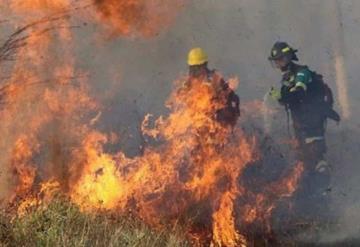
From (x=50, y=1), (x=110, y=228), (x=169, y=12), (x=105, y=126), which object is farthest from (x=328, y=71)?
(x=110, y=228)

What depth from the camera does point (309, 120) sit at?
34.6 feet

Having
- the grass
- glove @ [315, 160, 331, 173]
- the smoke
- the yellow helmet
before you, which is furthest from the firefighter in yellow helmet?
the grass

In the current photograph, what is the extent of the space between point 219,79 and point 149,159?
1671 millimetres

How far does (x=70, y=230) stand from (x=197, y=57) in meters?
5.35

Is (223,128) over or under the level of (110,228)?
over

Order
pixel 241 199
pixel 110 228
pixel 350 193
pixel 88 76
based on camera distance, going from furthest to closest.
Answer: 1. pixel 88 76
2. pixel 350 193
3. pixel 241 199
4. pixel 110 228

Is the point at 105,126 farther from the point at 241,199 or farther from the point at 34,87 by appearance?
the point at 241,199

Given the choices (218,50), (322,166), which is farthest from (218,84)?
(322,166)

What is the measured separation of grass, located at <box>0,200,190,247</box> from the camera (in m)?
6.27

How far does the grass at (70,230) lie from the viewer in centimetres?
627

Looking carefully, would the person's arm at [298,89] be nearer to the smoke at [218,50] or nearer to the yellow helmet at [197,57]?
the smoke at [218,50]

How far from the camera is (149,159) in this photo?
35.2 feet

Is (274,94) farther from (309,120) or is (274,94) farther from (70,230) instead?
(70,230)

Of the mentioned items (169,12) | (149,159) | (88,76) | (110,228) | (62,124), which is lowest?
→ (110,228)
